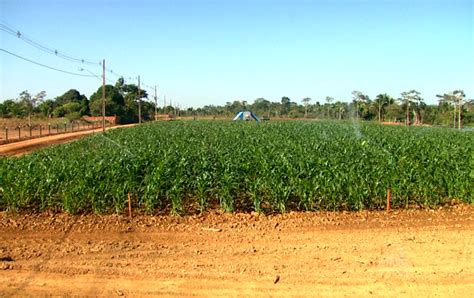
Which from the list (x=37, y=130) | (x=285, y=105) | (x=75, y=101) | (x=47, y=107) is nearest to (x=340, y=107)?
(x=285, y=105)

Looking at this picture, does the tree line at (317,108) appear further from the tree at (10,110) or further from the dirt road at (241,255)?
the dirt road at (241,255)

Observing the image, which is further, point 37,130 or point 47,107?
point 47,107

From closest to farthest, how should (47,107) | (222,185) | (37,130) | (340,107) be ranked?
(222,185)
(37,130)
(47,107)
(340,107)

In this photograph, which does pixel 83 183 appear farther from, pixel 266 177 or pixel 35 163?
pixel 266 177

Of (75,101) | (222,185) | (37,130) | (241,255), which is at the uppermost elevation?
(75,101)

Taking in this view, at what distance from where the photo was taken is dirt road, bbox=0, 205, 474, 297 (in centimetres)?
547

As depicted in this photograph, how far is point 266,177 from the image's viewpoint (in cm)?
975

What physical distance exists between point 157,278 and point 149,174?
4.40 metres

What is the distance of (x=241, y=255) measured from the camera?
669 centimetres

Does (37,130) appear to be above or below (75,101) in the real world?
below

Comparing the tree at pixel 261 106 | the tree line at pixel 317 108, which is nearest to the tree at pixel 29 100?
the tree line at pixel 317 108

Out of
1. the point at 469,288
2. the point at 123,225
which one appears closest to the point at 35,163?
the point at 123,225

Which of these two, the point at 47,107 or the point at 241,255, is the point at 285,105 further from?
the point at 241,255

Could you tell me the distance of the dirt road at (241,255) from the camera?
17.9 feet
